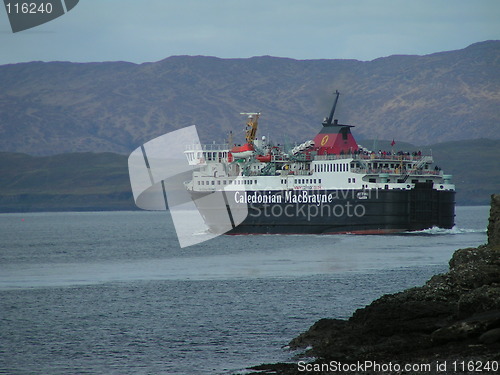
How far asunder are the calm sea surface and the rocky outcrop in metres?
1.83

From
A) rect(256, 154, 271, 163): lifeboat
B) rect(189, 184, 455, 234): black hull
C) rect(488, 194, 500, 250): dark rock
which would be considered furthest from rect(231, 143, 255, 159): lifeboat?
rect(488, 194, 500, 250): dark rock

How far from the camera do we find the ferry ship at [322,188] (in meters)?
66.4

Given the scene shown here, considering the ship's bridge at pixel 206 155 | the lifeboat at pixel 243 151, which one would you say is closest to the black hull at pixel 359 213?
the lifeboat at pixel 243 151

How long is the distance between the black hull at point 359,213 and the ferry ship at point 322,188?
7cm

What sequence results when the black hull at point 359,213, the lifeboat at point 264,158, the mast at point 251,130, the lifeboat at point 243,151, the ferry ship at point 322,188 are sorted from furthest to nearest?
1. the mast at point 251,130
2. the lifeboat at point 243,151
3. the lifeboat at point 264,158
4. the ferry ship at point 322,188
5. the black hull at point 359,213

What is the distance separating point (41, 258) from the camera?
188 feet

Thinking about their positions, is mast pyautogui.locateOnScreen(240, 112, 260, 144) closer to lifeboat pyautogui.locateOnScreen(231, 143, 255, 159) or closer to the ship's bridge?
lifeboat pyautogui.locateOnScreen(231, 143, 255, 159)

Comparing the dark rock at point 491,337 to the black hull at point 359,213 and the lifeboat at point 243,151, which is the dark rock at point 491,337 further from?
the lifeboat at point 243,151

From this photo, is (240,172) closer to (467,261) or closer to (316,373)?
(467,261)

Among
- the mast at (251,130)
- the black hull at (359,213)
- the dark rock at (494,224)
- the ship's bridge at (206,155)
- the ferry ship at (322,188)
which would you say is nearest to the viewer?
the dark rock at (494,224)

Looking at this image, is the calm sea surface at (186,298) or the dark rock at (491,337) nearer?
the dark rock at (491,337)

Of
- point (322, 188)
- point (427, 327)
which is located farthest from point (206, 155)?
point (427, 327)

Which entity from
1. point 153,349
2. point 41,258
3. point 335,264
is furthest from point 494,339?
point 41,258

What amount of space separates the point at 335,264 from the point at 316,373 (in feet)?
94.3
